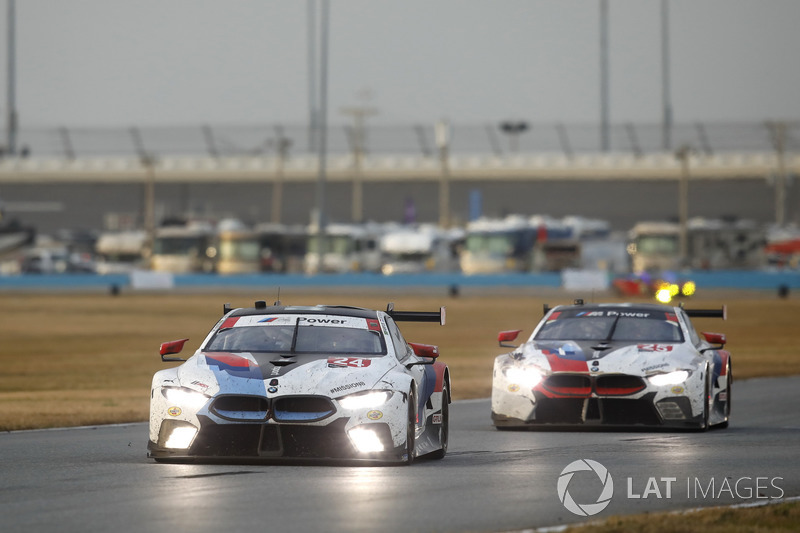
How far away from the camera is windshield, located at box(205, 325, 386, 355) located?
1235cm

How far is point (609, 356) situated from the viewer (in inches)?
606

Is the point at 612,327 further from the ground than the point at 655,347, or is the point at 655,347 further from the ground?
the point at 612,327

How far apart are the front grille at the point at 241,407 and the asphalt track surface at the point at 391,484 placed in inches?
16.5

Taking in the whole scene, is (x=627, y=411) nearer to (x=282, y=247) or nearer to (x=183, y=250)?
(x=183, y=250)

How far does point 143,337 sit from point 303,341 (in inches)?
962

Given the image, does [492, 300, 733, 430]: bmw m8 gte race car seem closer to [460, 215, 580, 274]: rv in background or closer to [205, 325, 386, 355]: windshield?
[205, 325, 386, 355]: windshield

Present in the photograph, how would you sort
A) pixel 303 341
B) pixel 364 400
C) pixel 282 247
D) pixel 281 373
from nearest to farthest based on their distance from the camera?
pixel 364 400, pixel 281 373, pixel 303 341, pixel 282 247

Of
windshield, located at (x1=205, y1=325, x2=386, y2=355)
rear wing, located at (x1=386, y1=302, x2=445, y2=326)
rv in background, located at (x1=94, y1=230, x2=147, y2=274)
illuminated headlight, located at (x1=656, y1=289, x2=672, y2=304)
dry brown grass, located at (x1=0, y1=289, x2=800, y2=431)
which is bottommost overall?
dry brown grass, located at (x1=0, y1=289, x2=800, y2=431)

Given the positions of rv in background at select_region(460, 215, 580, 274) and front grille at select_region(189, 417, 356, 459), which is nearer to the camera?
front grille at select_region(189, 417, 356, 459)

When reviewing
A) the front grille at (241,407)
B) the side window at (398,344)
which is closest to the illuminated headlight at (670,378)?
the side window at (398,344)

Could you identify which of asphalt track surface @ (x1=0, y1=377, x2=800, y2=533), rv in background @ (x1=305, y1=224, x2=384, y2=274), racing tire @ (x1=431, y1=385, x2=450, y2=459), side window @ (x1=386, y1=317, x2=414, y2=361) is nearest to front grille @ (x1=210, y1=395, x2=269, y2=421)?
asphalt track surface @ (x1=0, y1=377, x2=800, y2=533)

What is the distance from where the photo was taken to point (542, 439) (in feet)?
48.3

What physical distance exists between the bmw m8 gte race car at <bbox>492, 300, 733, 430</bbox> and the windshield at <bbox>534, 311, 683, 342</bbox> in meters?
0.02

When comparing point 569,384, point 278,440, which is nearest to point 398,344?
point 278,440
